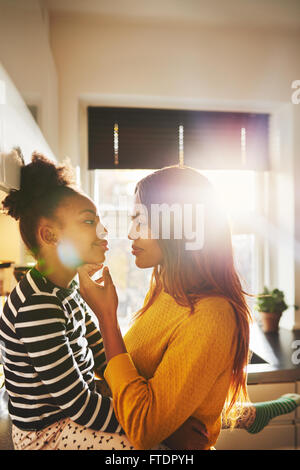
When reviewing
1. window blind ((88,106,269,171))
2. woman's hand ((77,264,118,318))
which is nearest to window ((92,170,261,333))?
window blind ((88,106,269,171))

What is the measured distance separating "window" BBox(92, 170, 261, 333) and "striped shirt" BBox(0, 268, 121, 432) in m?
1.38

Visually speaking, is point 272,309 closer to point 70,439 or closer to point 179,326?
point 179,326

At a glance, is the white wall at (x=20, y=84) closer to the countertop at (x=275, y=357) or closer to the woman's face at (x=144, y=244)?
the woman's face at (x=144, y=244)

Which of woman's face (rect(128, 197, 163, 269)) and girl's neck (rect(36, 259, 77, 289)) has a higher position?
woman's face (rect(128, 197, 163, 269))

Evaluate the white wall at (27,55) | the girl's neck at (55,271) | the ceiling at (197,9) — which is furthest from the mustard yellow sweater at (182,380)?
the ceiling at (197,9)

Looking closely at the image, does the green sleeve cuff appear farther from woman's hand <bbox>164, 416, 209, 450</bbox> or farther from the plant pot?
the plant pot

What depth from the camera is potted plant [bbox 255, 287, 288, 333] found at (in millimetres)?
1969

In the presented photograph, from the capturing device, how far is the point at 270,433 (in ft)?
4.93

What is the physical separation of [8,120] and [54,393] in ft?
2.12

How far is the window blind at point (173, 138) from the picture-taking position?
2.03 metres

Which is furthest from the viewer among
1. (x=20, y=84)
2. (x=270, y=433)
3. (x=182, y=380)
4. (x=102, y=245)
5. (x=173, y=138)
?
(x=173, y=138)

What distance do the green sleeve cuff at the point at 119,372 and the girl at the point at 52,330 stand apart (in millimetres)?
82

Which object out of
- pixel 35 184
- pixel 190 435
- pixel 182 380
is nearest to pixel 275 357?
pixel 190 435

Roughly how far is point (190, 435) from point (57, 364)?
33cm
